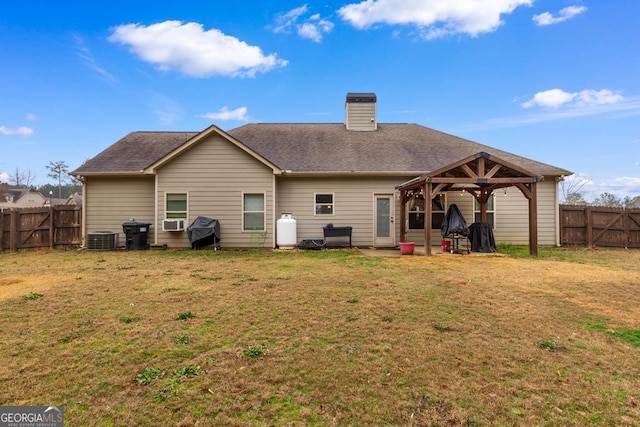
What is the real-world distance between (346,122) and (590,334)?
43.6 feet

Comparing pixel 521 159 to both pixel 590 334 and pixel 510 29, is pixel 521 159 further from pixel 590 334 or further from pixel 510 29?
pixel 590 334

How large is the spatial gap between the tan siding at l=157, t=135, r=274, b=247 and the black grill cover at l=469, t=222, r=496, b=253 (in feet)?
23.1

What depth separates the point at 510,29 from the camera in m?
13.3

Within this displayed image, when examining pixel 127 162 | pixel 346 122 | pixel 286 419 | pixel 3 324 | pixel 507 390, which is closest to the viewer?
pixel 286 419

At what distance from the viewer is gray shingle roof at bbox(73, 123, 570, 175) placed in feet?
38.9

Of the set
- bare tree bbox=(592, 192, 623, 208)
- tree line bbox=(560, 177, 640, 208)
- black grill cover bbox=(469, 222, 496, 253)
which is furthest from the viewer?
bare tree bbox=(592, 192, 623, 208)

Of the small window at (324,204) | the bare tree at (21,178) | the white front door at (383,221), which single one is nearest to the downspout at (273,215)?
the small window at (324,204)

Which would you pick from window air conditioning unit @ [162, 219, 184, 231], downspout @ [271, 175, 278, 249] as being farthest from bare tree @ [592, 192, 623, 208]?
window air conditioning unit @ [162, 219, 184, 231]

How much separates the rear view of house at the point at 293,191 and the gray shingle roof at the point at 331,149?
0.26ft

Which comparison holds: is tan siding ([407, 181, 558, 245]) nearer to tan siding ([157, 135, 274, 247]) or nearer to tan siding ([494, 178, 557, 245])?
tan siding ([494, 178, 557, 245])

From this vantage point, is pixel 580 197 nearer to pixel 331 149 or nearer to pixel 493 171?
pixel 493 171

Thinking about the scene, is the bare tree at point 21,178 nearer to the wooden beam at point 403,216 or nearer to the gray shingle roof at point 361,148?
the gray shingle roof at point 361,148

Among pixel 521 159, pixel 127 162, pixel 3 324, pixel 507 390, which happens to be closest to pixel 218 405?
pixel 507 390

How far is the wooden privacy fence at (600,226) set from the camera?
462 inches
